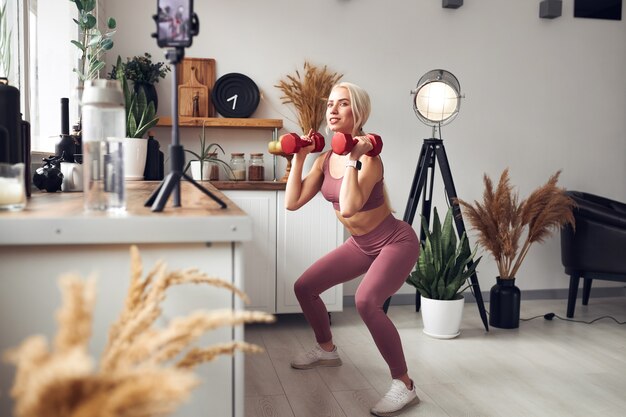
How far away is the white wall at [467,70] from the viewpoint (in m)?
4.31

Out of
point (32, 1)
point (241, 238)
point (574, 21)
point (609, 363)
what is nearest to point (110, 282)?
point (241, 238)

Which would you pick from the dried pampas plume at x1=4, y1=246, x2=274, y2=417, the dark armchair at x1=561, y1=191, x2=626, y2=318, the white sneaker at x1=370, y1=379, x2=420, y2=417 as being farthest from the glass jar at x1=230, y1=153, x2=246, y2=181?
the dried pampas plume at x1=4, y1=246, x2=274, y2=417

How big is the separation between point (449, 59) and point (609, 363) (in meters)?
2.42

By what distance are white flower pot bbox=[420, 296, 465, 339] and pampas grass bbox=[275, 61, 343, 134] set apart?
1424 mm

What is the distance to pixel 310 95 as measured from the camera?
4152 mm

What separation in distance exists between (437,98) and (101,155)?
312 centimetres

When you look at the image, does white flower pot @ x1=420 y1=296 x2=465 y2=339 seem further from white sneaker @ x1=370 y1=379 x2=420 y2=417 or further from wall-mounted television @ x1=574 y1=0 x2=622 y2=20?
wall-mounted television @ x1=574 y1=0 x2=622 y2=20

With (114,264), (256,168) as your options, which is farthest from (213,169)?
(114,264)

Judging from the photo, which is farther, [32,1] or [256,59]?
[256,59]

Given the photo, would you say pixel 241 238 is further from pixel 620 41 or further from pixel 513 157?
pixel 620 41

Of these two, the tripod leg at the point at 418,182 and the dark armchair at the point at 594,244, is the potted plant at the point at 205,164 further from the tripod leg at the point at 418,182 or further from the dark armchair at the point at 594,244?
the dark armchair at the point at 594,244

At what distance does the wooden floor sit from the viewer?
103 inches

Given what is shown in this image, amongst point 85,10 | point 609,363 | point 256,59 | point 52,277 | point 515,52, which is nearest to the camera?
point 52,277

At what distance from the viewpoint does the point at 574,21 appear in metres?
4.81
